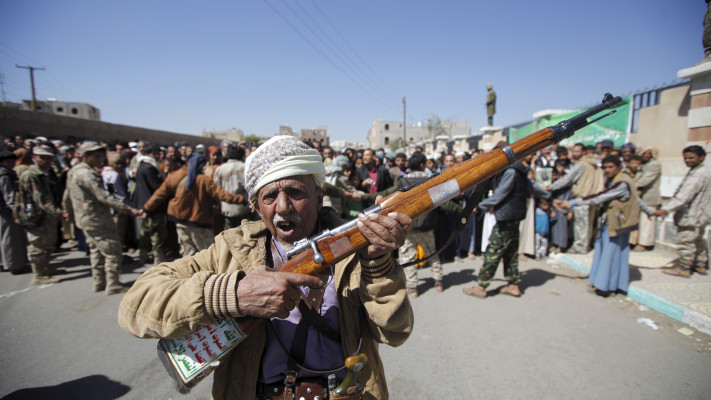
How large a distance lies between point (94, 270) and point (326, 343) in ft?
17.7

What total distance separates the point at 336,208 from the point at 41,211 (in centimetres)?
501

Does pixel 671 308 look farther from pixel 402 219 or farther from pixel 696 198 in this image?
pixel 402 219

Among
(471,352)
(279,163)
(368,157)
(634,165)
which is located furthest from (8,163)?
(634,165)

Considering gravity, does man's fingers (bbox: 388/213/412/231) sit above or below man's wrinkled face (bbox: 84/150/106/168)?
below

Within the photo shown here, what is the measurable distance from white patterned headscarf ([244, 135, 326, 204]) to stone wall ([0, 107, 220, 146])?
16535mm

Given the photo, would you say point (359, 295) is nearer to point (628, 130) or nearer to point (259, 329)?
point (259, 329)

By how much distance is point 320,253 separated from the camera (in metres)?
1.37

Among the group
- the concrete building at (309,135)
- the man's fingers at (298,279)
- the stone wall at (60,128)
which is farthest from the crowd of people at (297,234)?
the concrete building at (309,135)

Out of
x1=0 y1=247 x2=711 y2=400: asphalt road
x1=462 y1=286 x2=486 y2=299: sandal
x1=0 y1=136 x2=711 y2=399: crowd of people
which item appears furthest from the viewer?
x1=462 y1=286 x2=486 y2=299: sandal

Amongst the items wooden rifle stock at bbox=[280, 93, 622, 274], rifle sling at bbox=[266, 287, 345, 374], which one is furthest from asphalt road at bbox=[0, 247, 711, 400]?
wooden rifle stock at bbox=[280, 93, 622, 274]

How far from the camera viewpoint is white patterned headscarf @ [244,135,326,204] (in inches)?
59.5

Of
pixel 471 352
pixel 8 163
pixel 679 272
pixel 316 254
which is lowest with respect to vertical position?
pixel 471 352

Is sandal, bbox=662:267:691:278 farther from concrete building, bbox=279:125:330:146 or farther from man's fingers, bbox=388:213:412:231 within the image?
concrete building, bbox=279:125:330:146

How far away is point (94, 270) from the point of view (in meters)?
5.01
